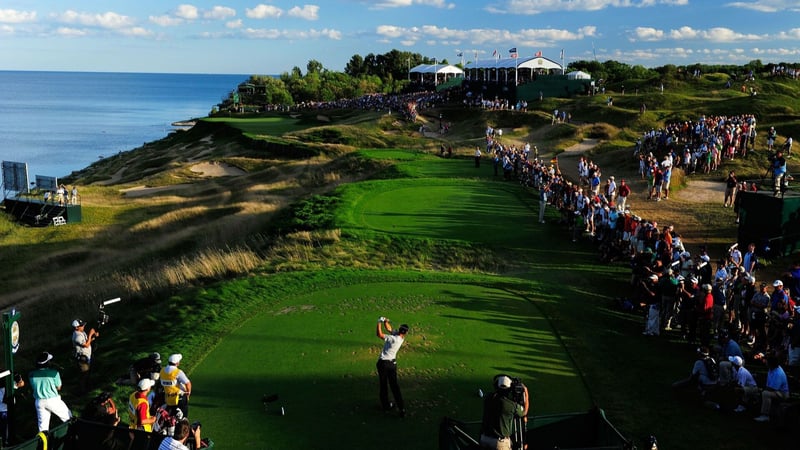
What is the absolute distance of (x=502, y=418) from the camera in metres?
8.45

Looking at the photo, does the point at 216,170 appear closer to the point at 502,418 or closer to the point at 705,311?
the point at 705,311

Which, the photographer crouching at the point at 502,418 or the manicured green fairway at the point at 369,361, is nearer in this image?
the photographer crouching at the point at 502,418

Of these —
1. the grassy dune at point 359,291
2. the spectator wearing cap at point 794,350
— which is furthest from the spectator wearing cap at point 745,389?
the spectator wearing cap at point 794,350

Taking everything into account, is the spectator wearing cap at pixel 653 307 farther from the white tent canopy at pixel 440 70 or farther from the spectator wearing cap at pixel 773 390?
the white tent canopy at pixel 440 70

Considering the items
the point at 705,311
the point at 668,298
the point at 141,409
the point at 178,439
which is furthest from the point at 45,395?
the point at 705,311

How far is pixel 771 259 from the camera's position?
23.4m

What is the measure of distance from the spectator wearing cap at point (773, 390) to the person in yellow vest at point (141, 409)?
32.9 ft

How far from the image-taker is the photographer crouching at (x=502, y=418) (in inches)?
333

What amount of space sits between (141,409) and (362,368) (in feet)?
14.9

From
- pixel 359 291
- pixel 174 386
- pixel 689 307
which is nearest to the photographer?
pixel 174 386

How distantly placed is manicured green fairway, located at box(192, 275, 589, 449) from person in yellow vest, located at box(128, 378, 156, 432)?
117 centimetres

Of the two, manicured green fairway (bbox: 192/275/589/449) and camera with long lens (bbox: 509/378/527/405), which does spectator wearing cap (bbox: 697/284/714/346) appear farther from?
camera with long lens (bbox: 509/378/527/405)

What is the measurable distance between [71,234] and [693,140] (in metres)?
34.7

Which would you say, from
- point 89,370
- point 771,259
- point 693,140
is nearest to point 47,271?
point 89,370
